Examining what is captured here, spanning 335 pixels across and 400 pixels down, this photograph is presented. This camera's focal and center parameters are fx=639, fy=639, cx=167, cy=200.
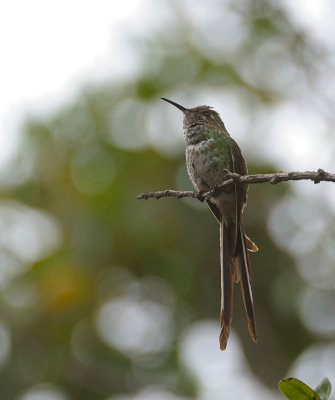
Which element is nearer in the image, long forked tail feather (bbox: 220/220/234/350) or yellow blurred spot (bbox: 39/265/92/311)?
long forked tail feather (bbox: 220/220/234/350)

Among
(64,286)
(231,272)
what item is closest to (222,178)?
(231,272)

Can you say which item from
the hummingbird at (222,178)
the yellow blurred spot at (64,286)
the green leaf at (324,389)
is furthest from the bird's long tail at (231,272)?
the yellow blurred spot at (64,286)

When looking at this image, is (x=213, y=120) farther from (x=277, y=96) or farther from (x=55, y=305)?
(x=277, y=96)

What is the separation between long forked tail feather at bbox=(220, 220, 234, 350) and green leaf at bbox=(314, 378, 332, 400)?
2.43ft

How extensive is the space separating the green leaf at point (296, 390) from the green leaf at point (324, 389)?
0.11 ft

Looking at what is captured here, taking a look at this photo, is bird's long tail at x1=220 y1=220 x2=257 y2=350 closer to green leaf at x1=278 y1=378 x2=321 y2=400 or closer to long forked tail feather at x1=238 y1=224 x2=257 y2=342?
long forked tail feather at x1=238 y1=224 x2=257 y2=342

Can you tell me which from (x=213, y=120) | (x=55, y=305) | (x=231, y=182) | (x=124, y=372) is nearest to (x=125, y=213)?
(x=55, y=305)

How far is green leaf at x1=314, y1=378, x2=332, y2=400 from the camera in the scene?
76.1 inches

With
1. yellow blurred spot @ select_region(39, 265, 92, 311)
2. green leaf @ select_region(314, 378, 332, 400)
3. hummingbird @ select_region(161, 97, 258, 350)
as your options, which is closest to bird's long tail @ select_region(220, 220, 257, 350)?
hummingbird @ select_region(161, 97, 258, 350)

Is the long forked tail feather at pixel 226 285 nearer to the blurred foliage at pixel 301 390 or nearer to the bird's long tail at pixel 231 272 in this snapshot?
the bird's long tail at pixel 231 272

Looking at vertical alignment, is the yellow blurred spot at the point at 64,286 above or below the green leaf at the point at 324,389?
below

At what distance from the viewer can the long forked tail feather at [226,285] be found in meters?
2.89

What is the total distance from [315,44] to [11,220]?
5.45m

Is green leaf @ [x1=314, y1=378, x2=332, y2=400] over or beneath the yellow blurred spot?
over
